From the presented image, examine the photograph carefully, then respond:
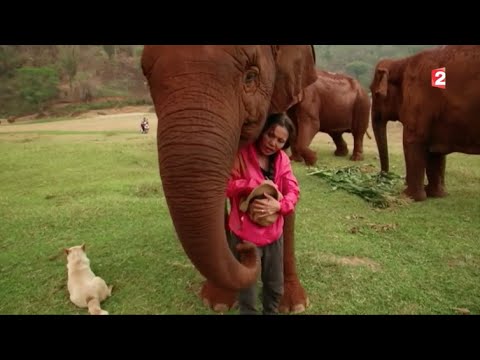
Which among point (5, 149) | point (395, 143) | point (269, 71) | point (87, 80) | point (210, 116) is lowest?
point (395, 143)

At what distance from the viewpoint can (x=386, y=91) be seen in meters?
6.35

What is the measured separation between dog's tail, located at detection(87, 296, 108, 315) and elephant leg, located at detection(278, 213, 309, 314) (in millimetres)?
1308

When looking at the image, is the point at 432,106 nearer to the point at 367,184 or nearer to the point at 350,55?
the point at 367,184

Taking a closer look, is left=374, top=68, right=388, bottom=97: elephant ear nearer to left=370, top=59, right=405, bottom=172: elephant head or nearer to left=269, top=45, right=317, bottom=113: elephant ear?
left=370, top=59, right=405, bottom=172: elephant head

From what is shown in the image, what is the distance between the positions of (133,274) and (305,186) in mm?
3933

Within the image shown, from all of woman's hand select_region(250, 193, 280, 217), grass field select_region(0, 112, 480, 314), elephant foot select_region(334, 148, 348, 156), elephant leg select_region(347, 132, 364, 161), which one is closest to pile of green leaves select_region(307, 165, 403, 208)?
grass field select_region(0, 112, 480, 314)

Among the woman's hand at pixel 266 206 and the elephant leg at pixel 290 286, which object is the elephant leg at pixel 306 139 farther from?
the woman's hand at pixel 266 206

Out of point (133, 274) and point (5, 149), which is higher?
point (5, 149)

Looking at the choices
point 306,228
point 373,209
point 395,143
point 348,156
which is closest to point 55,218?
point 306,228

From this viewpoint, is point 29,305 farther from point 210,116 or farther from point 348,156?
point 348,156

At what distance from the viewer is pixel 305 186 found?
6.77 metres

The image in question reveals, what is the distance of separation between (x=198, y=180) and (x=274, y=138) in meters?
0.74

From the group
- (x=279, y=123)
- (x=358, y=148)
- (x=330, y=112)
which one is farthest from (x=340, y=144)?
(x=279, y=123)

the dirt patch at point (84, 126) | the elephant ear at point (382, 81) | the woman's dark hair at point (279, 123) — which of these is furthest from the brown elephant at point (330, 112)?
the dirt patch at point (84, 126)
